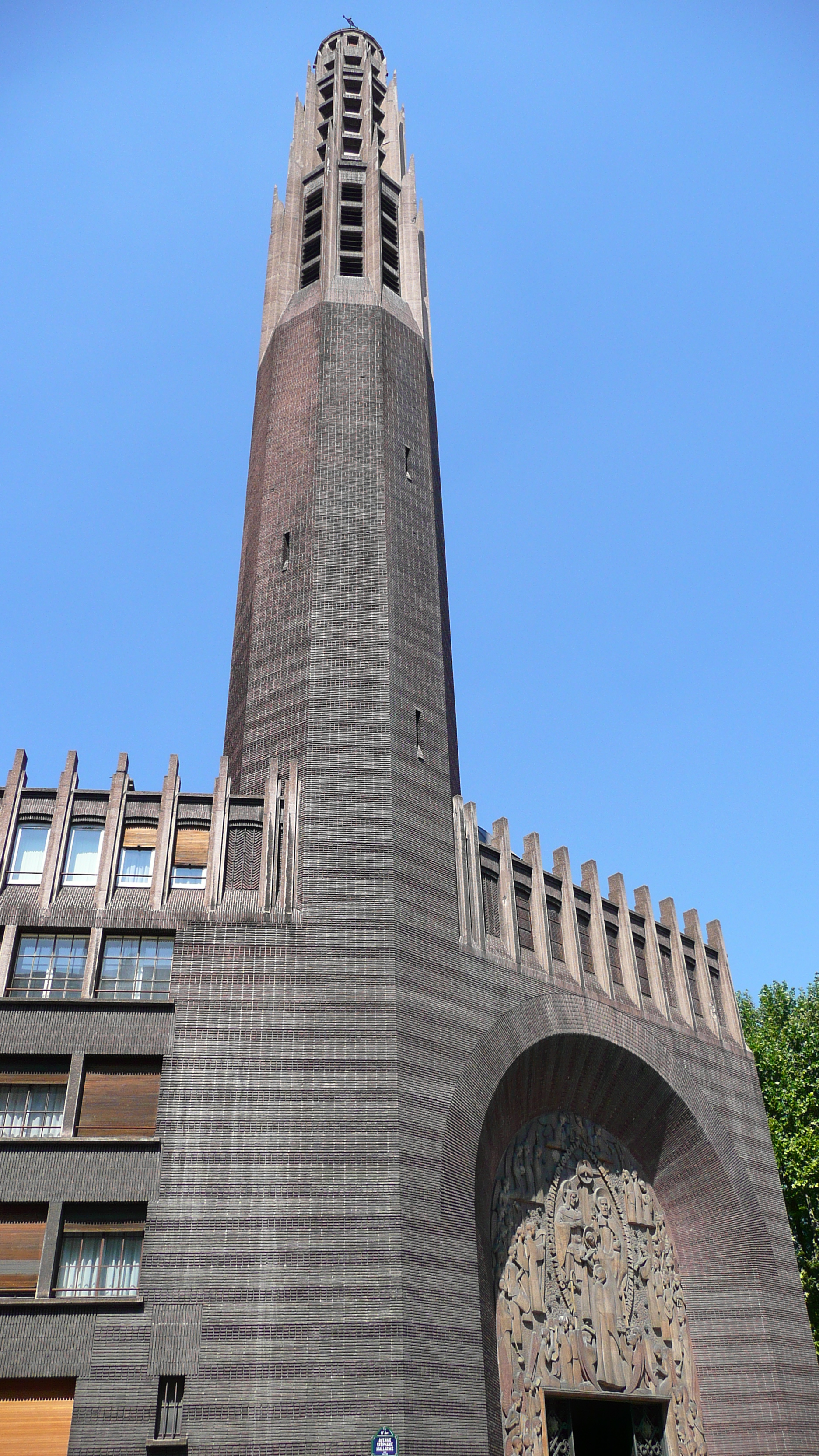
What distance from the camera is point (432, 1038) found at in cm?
2392

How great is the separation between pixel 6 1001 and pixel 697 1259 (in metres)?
18.9

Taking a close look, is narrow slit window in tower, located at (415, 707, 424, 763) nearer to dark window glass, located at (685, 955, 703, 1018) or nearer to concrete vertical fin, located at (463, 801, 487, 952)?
concrete vertical fin, located at (463, 801, 487, 952)

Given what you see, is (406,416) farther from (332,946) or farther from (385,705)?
(332,946)

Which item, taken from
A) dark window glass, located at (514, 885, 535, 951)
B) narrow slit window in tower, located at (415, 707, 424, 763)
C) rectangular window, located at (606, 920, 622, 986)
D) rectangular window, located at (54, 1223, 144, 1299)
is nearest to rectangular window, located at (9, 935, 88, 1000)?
rectangular window, located at (54, 1223, 144, 1299)

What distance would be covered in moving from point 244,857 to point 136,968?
3.49 metres

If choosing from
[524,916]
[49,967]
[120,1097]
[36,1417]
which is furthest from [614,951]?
[36,1417]

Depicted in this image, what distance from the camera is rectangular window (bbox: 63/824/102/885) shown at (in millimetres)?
24750

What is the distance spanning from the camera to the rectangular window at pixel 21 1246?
2002 cm

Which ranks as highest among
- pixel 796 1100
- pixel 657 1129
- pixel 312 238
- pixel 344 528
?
pixel 312 238

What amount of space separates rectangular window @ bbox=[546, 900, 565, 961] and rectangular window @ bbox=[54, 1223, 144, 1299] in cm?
1267

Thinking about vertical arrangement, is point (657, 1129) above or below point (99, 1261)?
above

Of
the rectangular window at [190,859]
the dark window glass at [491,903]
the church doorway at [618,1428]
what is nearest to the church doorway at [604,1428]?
the church doorway at [618,1428]

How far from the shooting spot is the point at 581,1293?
86.4 feet

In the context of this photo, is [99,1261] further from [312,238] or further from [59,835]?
[312,238]
